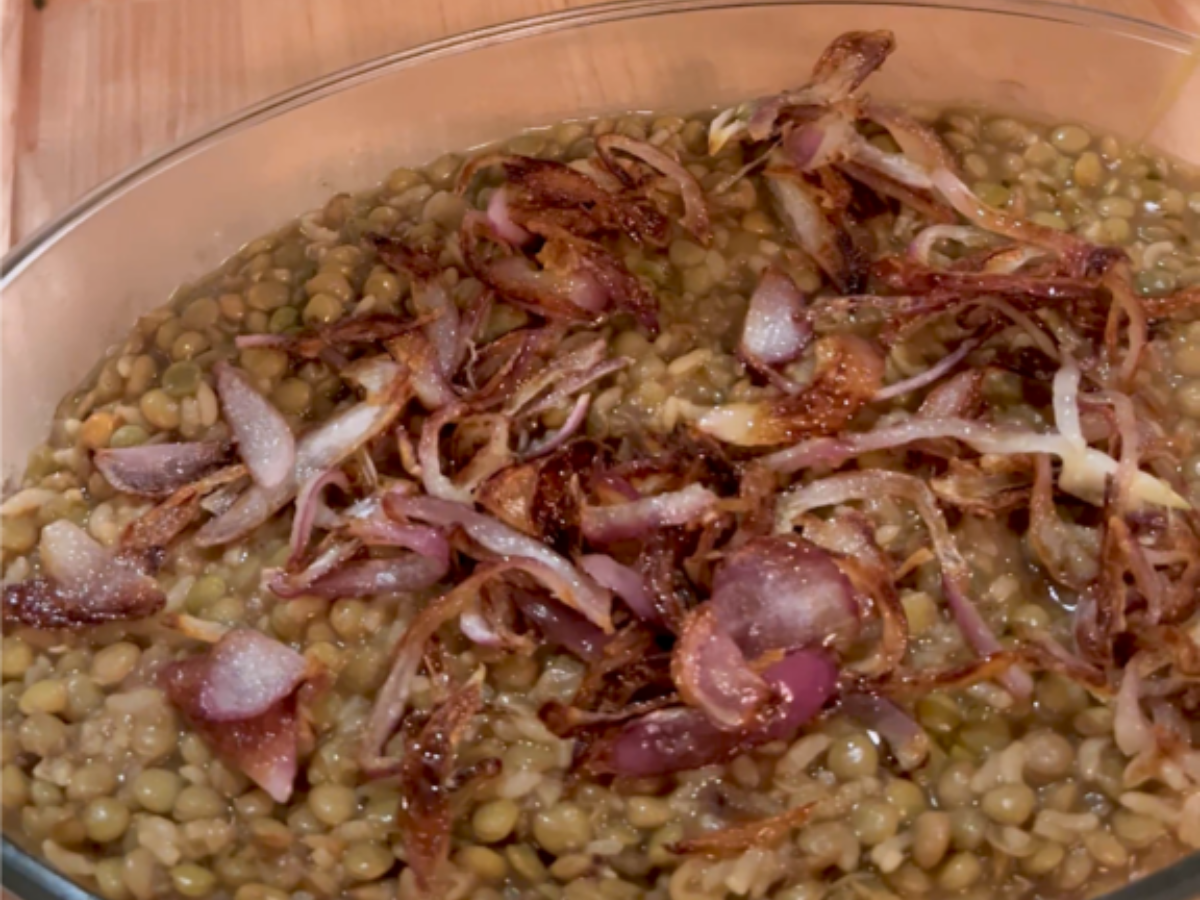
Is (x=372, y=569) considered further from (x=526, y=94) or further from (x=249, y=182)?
(x=526, y=94)

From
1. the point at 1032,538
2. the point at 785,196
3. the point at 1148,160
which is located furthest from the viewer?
the point at 1148,160

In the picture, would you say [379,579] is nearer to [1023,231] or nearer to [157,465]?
[157,465]

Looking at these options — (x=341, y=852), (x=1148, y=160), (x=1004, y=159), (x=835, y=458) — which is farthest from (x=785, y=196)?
(x=341, y=852)

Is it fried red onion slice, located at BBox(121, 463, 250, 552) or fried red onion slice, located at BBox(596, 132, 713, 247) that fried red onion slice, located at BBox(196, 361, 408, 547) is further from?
fried red onion slice, located at BBox(596, 132, 713, 247)

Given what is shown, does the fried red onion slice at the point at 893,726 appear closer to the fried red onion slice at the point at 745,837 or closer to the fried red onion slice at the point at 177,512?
the fried red onion slice at the point at 745,837

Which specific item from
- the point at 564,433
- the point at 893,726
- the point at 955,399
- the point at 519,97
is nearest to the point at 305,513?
the point at 564,433

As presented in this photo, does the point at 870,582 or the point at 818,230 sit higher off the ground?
the point at 818,230
